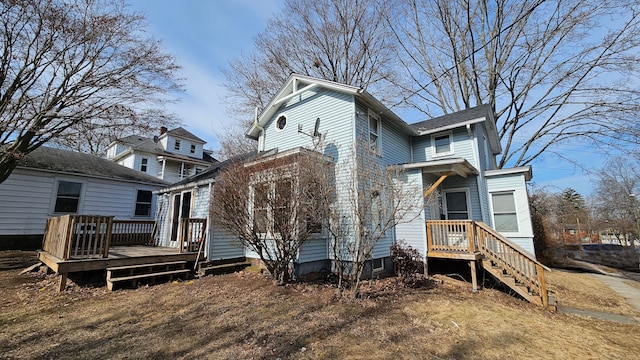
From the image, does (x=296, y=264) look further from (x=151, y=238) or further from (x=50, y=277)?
(x=151, y=238)

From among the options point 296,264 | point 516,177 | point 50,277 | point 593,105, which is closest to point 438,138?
point 516,177

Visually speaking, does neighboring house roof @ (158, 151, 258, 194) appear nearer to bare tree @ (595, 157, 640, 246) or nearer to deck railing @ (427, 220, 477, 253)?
deck railing @ (427, 220, 477, 253)

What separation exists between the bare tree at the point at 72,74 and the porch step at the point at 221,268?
5451 mm

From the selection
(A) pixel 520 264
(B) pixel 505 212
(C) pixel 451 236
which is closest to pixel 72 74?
(C) pixel 451 236

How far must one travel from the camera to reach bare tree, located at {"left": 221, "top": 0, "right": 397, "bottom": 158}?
56.6 feet

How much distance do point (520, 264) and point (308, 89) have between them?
27.8ft

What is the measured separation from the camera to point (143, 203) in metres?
14.5

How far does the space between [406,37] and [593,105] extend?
12.1 meters

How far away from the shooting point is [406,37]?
19.4 m

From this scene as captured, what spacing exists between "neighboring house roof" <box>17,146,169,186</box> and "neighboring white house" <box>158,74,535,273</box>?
3859 millimetres

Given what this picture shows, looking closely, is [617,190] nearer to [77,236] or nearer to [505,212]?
[505,212]

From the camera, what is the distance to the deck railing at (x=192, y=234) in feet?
26.6

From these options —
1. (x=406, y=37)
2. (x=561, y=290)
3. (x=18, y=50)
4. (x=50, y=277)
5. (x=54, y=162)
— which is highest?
(x=406, y=37)

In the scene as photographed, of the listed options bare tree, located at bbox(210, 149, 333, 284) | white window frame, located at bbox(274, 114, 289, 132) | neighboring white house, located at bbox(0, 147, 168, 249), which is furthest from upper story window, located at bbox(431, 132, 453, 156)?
neighboring white house, located at bbox(0, 147, 168, 249)
